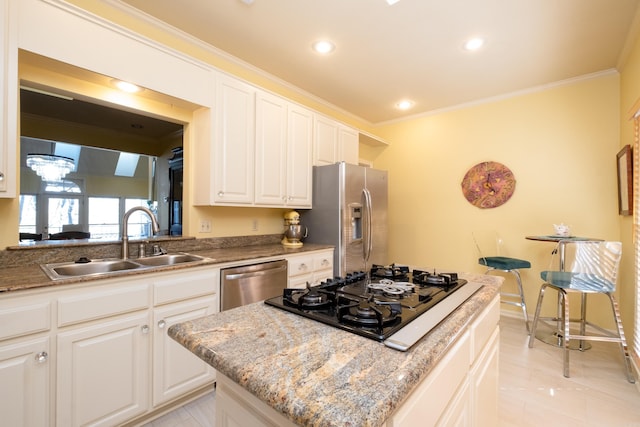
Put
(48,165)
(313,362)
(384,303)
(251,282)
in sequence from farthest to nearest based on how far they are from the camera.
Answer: (48,165) < (251,282) < (384,303) < (313,362)

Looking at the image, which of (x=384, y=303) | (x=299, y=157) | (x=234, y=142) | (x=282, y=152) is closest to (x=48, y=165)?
(x=234, y=142)

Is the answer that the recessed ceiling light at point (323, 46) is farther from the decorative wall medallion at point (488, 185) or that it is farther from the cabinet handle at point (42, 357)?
the cabinet handle at point (42, 357)

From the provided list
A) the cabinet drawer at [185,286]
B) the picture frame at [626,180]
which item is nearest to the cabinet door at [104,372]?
the cabinet drawer at [185,286]

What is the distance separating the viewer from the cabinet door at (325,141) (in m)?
3.18

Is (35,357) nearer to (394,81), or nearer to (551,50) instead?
(394,81)

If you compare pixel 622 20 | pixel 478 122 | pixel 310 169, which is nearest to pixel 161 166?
pixel 310 169

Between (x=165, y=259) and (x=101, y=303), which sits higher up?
(x=165, y=259)

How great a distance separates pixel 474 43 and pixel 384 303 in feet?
8.13

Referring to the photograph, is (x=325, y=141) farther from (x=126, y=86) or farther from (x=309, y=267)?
(x=126, y=86)

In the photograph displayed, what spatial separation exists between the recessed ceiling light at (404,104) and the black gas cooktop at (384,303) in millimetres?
2827

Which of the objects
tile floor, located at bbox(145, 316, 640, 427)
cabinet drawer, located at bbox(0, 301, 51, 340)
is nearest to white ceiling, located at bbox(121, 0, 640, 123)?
cabinet drawer, located at bbox(0, 301, 51, 340)

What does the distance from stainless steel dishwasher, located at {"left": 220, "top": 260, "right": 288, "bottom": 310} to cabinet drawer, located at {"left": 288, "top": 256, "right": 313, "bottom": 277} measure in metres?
0.08

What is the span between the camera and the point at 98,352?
1.47 metres

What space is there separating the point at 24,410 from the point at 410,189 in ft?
13.2
